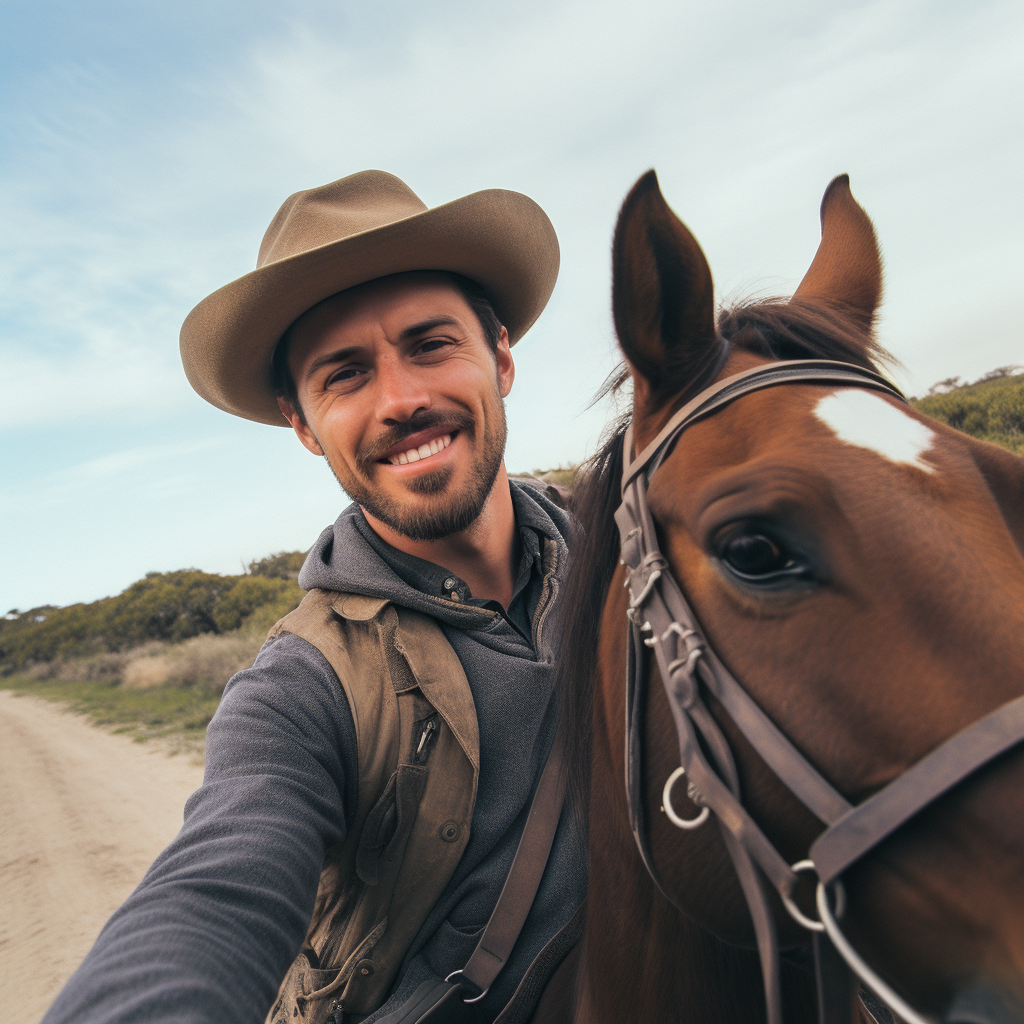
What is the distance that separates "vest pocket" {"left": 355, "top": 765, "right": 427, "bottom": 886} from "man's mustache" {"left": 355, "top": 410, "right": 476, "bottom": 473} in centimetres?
97

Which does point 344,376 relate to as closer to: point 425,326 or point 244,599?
point 425,326

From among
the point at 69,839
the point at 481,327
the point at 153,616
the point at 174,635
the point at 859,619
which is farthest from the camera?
the point at 153,616

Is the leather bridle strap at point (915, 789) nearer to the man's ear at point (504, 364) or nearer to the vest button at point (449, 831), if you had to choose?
the vest button at point (449, 831)

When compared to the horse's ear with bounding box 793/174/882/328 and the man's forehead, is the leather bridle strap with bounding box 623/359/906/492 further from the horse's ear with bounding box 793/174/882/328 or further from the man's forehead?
the man's forehead

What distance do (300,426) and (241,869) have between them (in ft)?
5.36

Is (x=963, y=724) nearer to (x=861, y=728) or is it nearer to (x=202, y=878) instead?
(x=861, y=728)

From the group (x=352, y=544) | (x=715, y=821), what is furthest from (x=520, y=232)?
(x=715, y=821)

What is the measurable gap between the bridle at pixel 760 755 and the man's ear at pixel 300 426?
1.49 meters

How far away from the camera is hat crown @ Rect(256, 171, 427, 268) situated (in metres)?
2.09

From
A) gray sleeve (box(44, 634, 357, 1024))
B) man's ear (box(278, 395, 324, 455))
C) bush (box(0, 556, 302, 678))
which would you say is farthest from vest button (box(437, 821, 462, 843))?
bush (box(0, 556, 302, 678))

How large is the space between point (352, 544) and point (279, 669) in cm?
50

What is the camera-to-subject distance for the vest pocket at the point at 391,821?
168 cm

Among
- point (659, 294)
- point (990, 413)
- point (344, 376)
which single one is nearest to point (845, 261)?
point (659, 294)

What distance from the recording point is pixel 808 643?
92cm
